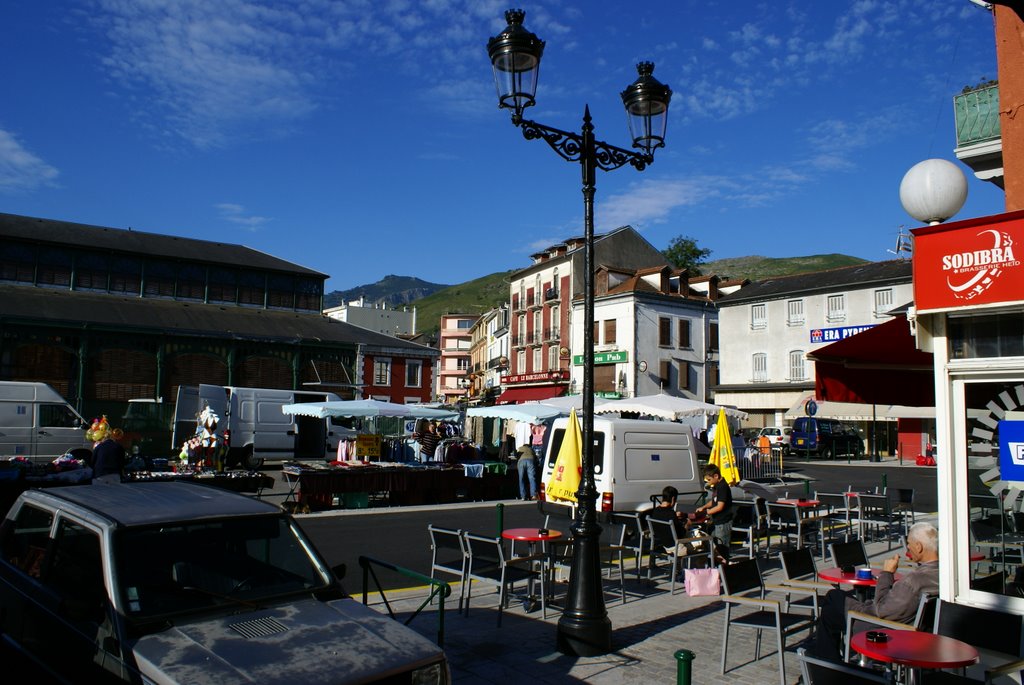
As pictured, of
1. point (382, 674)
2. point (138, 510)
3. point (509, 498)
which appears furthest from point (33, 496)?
point (509, 498)

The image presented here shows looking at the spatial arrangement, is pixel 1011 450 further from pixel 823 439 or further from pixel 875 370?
pixel 823 439

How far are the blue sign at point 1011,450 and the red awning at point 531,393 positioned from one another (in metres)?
47.2

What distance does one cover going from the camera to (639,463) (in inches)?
516

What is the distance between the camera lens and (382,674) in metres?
3.83

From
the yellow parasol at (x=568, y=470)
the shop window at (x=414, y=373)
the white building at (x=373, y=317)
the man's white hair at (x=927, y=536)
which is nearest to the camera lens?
the man's white hair at (x=927, y=536)

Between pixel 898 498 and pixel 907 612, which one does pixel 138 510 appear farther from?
pixel 898 498

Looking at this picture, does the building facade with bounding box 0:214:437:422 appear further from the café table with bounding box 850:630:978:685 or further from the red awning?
the café table with bounding box 850:630:978:685

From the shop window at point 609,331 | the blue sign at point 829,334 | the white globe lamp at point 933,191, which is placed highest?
the shop window at point 609,331

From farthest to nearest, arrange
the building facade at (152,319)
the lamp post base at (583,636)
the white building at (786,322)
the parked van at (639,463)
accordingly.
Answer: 1. the white building at (786,322)
2. the building facade at (152,319)
3. the parked van at (639,463)
4. the lamp post base at (583,636)

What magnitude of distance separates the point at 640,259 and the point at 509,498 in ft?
137

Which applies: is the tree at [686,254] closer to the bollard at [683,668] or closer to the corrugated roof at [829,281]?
the corrugated roof at [829,281]

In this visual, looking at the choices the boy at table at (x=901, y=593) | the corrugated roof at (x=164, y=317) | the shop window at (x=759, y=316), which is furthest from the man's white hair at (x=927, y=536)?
the shop window at (x=759, y=316)

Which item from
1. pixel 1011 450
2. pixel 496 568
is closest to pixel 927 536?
pixel 1011 450

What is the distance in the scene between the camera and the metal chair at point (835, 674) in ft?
12.9
